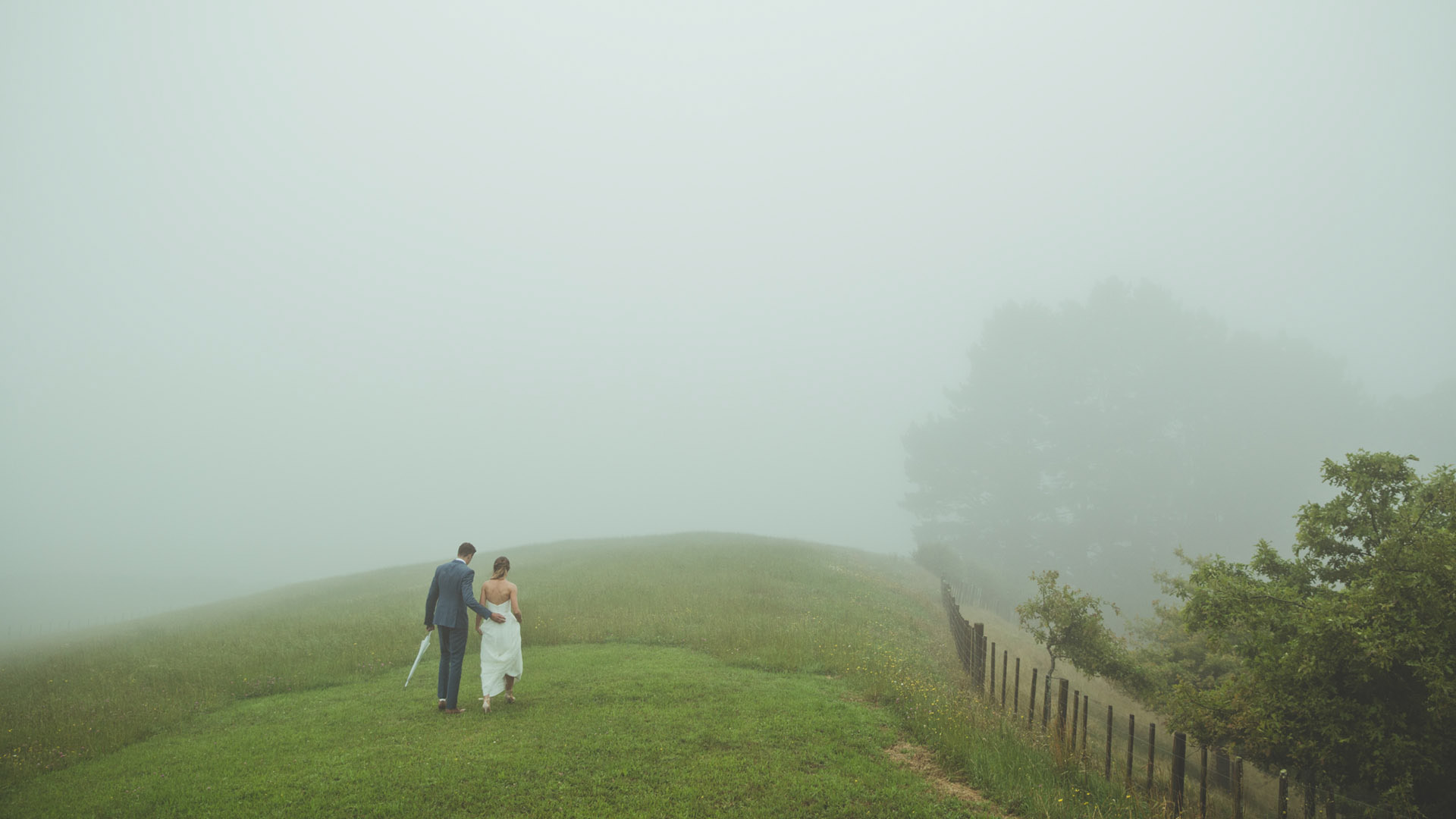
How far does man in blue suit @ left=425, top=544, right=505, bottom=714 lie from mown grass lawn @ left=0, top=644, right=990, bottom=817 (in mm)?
756

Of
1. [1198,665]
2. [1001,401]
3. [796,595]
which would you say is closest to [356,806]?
[796,595]

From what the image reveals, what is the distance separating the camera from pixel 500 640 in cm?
1223

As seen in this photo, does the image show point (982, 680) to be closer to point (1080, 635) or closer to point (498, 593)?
point (1080, 635)

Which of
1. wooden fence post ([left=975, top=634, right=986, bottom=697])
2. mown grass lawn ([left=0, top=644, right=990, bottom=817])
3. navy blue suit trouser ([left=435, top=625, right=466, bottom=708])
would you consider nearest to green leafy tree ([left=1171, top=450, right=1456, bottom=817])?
wooden fence post ([left=975, top=634, right=986, bottom=697])

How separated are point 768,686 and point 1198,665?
1615 centimetres

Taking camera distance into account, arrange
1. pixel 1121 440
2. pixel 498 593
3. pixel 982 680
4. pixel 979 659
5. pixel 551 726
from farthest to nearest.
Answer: pixel 1121 440 → pixel 979 659 → pixel 982 680 → pixel 498 593 → pixel 551 726

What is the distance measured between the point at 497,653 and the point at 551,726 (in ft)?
6.99

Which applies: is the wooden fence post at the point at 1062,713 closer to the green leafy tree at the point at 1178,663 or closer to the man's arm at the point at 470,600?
the green leafy tree at the point at 1178,663

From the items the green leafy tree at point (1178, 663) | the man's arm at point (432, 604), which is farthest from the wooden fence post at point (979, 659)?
the man's arm at point (432, 604)

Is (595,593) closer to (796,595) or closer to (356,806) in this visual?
(796,595)

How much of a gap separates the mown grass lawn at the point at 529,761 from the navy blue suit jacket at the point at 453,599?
180 centimetres

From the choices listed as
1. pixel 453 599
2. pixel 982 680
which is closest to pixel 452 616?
pixel 453 599

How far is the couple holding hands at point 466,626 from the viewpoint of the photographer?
12.0 m

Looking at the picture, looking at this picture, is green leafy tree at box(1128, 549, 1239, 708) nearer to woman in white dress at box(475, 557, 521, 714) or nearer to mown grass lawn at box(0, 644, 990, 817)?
mown grass lawn at box(0, 644, 990, 817)
